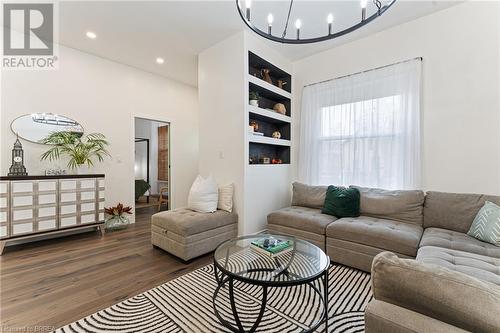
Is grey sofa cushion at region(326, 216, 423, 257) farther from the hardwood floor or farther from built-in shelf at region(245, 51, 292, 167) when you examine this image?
the hardwood floor

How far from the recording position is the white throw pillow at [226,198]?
3.04m

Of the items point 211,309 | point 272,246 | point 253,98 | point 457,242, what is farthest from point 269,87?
point 211,309

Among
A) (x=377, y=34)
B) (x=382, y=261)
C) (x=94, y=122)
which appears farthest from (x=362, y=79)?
(x=94, y=122)

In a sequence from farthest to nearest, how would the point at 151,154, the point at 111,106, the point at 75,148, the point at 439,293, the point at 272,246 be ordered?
the point at 151,154 → the point at 111,106 → the point at 75,148 → the point at 272,246 → the point at 439,293

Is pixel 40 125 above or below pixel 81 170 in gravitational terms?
above

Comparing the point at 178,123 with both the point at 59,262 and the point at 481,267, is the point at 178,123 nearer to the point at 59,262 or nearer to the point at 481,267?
the point at 59,262

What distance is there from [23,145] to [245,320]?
3.77m

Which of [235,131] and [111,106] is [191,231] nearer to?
[235,131]

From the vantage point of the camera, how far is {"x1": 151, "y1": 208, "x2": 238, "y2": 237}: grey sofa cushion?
250 cm

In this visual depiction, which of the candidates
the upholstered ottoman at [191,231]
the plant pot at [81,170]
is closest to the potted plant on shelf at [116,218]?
the plant pot at [81,170]

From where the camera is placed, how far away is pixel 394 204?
101 inches

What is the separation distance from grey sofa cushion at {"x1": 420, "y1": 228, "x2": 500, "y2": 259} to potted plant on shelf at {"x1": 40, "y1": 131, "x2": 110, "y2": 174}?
4.51 metres

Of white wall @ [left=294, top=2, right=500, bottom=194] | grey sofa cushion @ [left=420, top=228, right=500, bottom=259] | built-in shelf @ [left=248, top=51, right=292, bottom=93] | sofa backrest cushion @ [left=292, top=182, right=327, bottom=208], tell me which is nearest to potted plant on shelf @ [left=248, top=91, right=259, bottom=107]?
built-in shelf @ [left=248, top=51, right=292, bottom=93]

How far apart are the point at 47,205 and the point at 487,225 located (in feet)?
16.1
